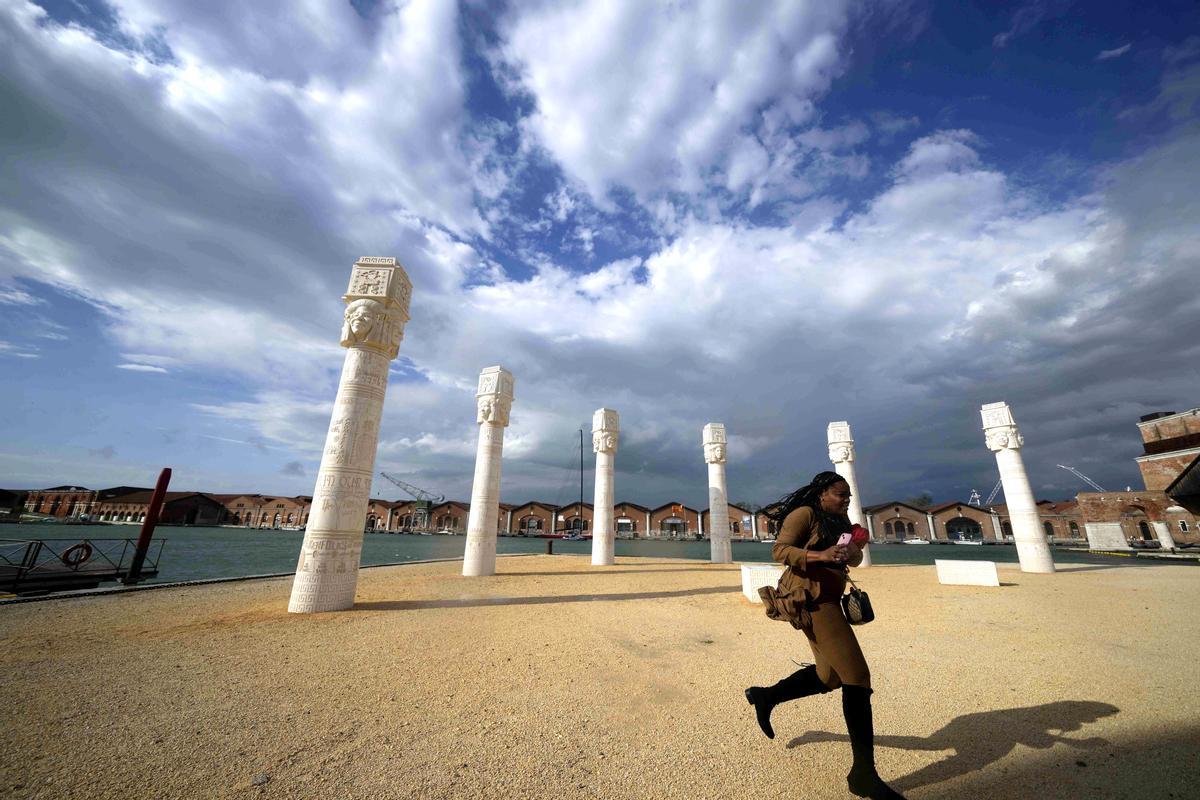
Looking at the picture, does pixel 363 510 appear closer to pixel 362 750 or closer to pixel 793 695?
pixel 362 750

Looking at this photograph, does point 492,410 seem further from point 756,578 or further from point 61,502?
point 61,502

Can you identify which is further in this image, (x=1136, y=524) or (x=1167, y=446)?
(x=1136, y=524)

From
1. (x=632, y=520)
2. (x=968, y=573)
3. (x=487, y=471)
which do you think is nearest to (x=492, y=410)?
(x=487, y=471)

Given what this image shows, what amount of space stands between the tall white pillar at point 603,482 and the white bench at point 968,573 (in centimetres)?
1207

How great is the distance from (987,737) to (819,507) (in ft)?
7.80

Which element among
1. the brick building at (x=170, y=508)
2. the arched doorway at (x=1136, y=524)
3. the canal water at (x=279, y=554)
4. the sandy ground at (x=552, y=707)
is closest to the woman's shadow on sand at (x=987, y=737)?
the sandy ground at (x=552, y=707)

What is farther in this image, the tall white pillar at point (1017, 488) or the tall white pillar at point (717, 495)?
the tall white pillar at point (717, 495)

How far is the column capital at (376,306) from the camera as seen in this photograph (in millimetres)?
10125

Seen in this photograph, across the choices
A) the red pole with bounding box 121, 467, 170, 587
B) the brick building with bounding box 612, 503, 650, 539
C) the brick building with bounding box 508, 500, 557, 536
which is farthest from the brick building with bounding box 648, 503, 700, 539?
the red pole with bounding box 121, 467, 170, 587

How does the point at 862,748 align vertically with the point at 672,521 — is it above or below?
below

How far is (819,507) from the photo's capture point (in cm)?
381

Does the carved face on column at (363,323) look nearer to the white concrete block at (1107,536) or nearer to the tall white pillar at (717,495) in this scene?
the tall white pillar at (717,495)

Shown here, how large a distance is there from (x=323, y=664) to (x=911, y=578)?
17.9m

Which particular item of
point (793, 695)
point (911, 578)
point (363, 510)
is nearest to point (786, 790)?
point (793, 695)
